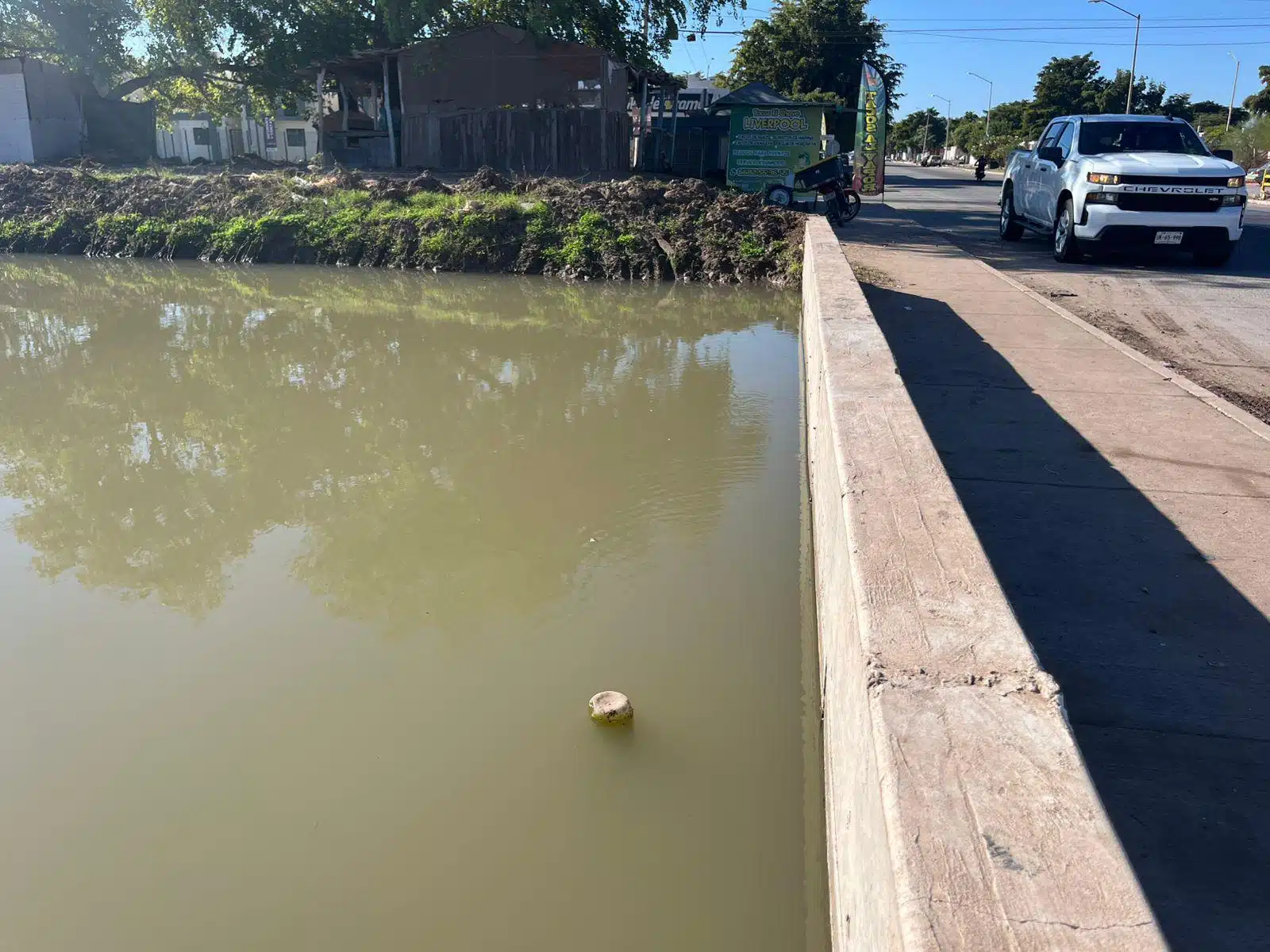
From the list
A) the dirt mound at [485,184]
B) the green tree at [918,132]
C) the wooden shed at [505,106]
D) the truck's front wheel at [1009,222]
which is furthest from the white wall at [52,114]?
the green tree at [918,132]

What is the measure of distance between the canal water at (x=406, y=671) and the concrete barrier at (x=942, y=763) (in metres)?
0.55

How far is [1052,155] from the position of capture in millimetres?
14055

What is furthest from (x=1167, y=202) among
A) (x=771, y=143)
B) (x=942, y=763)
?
(x=942, y=763)

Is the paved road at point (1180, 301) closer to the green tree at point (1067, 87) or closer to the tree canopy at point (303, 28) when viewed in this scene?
the tree canopy at point (303, 28)

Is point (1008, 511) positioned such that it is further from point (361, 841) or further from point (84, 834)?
point (84, 834)

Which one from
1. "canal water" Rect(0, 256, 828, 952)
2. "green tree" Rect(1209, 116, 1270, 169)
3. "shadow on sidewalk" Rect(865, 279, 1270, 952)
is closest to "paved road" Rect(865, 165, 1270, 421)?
"shadow on sidewalk" Rect(865, 279, 1270, 952)

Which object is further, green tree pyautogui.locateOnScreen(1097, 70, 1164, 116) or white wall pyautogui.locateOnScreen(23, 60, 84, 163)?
green tree pyautogui.locateOnScreen(1097, 70, 1164, 116)

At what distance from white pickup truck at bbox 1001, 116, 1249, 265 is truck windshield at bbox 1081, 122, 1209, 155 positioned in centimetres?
1

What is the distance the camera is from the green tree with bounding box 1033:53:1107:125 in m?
68.1

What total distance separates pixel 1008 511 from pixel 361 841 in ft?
10.9

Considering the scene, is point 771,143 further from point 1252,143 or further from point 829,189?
point 1252,143

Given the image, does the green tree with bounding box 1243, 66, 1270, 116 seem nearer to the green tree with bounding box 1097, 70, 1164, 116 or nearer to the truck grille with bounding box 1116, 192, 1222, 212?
the green tree with bounding box 1097, 70, 1164, 116

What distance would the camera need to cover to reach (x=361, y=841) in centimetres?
312

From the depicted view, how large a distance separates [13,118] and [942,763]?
35903mm
